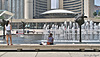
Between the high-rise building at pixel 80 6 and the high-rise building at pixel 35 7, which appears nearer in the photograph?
the high-rise building at pixel 80 6

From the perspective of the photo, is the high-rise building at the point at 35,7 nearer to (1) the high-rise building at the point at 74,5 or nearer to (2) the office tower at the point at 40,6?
(2) the office tower at the point at 40,6

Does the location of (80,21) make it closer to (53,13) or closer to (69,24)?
(69,24)

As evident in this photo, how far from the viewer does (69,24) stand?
232 ft

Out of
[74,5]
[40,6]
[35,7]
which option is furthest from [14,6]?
[74,5]

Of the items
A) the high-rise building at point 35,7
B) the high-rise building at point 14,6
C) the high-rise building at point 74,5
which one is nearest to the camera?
the high-rise building at point 35,7

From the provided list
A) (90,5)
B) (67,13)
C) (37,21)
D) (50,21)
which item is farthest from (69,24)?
A: (90,5)

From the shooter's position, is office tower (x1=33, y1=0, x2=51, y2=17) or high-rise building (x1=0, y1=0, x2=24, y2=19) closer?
high-rise building (x1=0, y1=0, x2=24, y2=19)

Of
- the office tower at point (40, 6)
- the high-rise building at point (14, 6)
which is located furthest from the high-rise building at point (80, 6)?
the high-rise building at point (14, 6)

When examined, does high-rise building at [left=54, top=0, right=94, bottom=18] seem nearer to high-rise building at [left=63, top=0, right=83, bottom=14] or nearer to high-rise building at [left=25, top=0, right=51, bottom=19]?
high-rise building at [left=63, top=0, right=83, bottom=14]

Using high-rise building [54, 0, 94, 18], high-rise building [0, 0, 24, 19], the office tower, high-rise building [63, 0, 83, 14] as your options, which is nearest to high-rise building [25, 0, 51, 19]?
the office tower

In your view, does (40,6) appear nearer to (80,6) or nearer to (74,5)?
(74,5)

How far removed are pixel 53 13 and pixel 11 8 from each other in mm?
40068

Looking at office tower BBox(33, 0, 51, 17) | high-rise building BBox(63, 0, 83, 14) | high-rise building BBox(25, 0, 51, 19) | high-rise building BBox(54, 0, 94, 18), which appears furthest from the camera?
office tower BBox(33, 0, 51, 17)

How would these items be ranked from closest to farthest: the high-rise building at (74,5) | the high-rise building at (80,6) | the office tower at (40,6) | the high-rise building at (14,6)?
1. the high-rise building at (80,6)
2. the high-rise building at (74,5)
3. the high-rise building at (14,6)
4. the office tower at (40,6)
